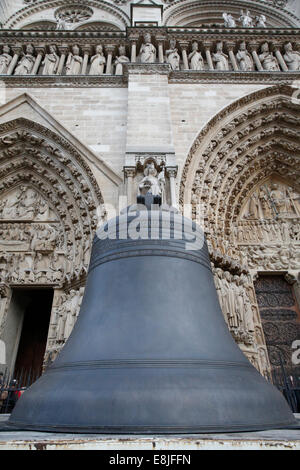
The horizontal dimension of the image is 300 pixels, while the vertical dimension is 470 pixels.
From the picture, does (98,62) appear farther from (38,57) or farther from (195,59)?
(195,59)

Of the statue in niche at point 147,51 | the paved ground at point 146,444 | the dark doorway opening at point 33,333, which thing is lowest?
the paved ground at point 146,444

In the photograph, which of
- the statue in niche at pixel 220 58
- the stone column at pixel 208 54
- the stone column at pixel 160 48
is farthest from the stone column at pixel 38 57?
the statue in niche at pixel 220 58

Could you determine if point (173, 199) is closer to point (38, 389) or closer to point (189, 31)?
point (38, 389)

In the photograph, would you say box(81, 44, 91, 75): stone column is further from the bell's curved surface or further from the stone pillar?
the bell's curved surface

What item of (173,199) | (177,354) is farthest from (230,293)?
(177,354)

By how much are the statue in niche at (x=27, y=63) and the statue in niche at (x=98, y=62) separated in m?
1.37

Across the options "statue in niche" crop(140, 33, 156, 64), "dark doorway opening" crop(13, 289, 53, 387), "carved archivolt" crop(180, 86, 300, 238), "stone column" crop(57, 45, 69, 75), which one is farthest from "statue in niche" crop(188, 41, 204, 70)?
"dark doorway opening" crop(13, 289, 53, 387)

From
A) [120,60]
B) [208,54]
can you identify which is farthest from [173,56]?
[120,60]

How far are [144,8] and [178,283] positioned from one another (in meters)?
9.20

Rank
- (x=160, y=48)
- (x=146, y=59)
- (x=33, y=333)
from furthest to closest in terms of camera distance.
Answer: (x=160, y=48) < (x=146, y=59) < (x=33, y=333)

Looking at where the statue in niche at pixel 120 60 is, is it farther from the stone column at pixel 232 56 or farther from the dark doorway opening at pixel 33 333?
the dark doorway opening at pixel 33 333

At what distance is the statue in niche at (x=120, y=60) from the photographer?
6.20 meters

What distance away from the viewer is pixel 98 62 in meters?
6.40

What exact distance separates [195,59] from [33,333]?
6772 millimetres
